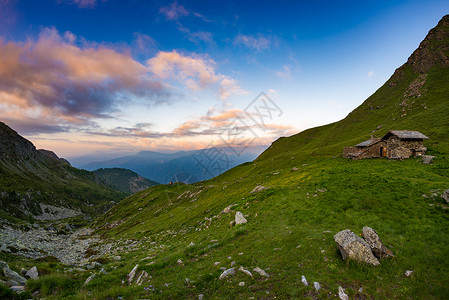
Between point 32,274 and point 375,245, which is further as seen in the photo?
point 32,274

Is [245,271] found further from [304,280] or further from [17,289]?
[17,289]

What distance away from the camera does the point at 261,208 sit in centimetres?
2559

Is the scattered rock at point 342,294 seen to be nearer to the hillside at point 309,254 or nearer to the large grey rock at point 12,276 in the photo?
the hillside at point 309,254

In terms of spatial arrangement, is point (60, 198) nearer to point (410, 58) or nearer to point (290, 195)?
point (290, 195)

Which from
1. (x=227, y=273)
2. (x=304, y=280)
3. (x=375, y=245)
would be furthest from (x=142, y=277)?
(x=375, y=245)

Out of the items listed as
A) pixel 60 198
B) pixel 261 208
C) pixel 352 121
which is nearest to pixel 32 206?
pixel 60 198

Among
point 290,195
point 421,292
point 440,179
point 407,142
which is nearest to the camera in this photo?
point 421,292

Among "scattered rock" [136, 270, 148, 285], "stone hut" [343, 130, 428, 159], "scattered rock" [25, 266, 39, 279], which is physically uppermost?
"stone hut" [343, 130, 428, 159]

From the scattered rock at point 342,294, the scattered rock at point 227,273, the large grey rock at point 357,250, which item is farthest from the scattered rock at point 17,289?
the large grey rock at point 357,250

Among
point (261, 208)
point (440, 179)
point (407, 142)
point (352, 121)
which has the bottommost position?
point (261, 208)

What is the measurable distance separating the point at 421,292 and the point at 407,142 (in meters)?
38.8

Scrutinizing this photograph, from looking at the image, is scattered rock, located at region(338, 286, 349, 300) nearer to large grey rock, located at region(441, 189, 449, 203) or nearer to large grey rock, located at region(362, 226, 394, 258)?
large grey rock, located at region(362, 226, 394, 258)

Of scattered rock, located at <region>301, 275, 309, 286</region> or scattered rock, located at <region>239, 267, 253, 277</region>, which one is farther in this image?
scattered rock, located at <region>239, 267, 253, 277</region>

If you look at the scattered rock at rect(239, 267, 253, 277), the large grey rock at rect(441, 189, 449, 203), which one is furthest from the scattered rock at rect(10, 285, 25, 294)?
the large grey rock at rect(441, 189, 449, 203)
